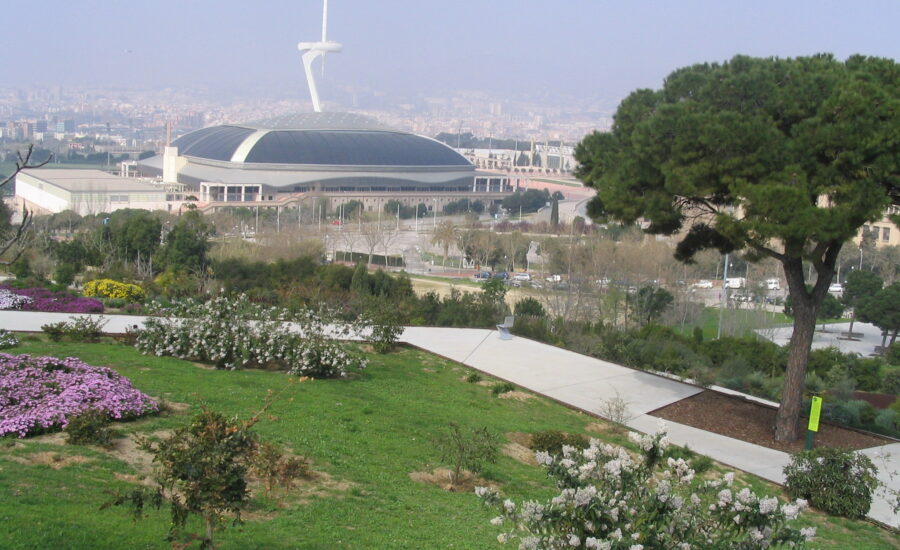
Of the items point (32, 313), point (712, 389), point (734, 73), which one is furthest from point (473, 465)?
point (32, 313)

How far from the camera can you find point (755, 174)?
29.9ft

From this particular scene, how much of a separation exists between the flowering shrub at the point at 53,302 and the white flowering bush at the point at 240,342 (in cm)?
461

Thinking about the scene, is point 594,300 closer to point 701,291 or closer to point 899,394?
point 701,291

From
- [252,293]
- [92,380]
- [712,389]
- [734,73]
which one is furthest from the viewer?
[252,293]

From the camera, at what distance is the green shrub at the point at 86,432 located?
6504 mm

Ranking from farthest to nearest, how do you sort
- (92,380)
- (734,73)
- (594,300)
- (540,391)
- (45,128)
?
(45,128)
(594,300)
(540,391)
(734,73)
(92,380)

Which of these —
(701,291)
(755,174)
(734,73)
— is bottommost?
(701,291)

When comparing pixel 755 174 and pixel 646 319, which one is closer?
pixel 755 174

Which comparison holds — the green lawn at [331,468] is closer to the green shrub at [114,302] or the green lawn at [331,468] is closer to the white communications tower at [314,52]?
the green shrub at [114,302]

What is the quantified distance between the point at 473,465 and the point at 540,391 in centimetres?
480

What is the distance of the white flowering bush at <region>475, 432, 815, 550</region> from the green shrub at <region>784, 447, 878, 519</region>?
4.40 meters

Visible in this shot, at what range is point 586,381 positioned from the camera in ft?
40.7

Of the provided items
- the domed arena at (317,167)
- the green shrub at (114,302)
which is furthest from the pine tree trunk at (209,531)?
the domed arena at (317,167)

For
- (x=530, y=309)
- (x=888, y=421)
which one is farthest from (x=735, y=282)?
(x=888, y=421)
